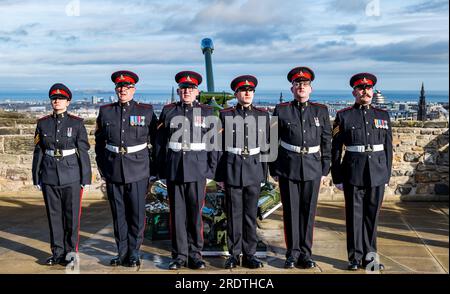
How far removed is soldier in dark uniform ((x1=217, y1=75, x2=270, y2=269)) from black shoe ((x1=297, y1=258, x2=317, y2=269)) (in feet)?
1.18

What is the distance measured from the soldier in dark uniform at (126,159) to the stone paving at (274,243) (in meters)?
0.29

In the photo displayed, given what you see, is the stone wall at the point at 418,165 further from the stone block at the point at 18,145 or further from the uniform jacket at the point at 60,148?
the stone block at the point at 18,145

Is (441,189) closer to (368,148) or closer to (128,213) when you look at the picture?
(368,148)

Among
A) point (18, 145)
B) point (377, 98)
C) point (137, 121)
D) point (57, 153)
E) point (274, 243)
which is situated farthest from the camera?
point (18, 145)

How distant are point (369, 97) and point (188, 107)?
64.4 inches

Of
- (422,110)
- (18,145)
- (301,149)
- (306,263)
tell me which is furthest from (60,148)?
(422,110)

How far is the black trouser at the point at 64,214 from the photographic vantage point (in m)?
5.07

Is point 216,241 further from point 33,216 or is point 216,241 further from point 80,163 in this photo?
point 33,216

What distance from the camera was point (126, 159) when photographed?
16.0 ft

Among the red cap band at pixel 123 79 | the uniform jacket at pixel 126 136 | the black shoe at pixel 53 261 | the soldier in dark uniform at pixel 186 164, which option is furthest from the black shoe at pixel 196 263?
the red cap band at pixel 123 79

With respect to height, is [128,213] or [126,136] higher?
[126,136]

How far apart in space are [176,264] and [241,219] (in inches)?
27.7

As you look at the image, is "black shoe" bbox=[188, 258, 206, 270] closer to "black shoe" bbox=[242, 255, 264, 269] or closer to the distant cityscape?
"black shoe" bbox=[242, 255, 264, 269]

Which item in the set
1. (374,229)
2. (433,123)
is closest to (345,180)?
(374,229)
